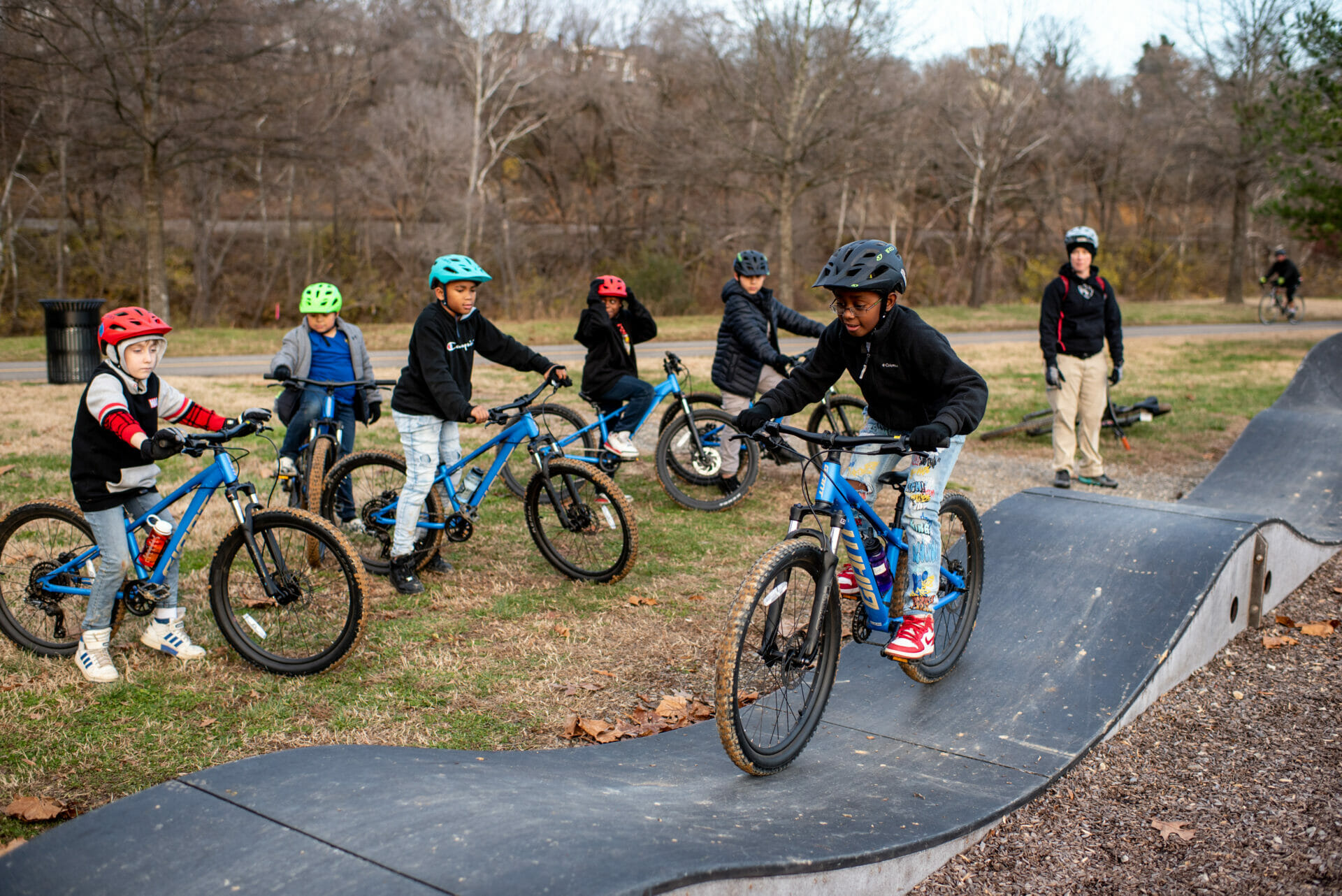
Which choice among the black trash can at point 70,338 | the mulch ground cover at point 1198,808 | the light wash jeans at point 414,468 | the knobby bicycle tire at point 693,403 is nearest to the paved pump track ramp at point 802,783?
the mulch ground cover at point 1198,808

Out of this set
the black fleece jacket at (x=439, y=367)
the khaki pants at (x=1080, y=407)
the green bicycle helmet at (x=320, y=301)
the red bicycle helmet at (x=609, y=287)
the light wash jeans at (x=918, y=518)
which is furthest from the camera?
the khaki pants at (x=1080, y=407)

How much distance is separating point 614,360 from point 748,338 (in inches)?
44.9

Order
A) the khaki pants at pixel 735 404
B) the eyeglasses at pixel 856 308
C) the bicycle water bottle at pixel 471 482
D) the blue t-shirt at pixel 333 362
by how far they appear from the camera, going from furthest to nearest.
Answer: the khaki pants at pixel 735 404
the blue t-shirt at pixel 333 362
the bicycle water bottle at pixel 471 482
the eyeglasses at pixel 856 308

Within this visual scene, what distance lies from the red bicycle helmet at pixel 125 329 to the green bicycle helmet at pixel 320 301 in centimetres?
232

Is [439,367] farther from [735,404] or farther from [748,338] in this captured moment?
[735,404]

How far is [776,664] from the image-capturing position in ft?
12.7

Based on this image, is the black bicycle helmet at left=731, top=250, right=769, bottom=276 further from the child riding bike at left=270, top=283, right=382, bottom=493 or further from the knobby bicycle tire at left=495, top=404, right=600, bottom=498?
the child riding bike at left=270, top=283, right=382, bottom=493

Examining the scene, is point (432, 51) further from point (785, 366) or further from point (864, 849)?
point (864, 849)

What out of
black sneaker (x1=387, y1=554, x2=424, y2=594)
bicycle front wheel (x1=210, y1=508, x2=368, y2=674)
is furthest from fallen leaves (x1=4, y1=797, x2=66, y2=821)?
black sneaker (x1=387, y1=554, x2=424, y2=594)

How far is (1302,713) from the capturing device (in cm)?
493

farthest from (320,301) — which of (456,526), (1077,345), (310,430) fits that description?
(1077,345)

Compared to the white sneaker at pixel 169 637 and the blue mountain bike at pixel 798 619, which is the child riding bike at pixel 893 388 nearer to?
the blue mountain bike at pixel 798 619

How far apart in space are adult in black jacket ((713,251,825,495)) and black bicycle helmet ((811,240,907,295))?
13.0 feet

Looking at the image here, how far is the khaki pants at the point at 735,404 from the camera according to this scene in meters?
8.70
